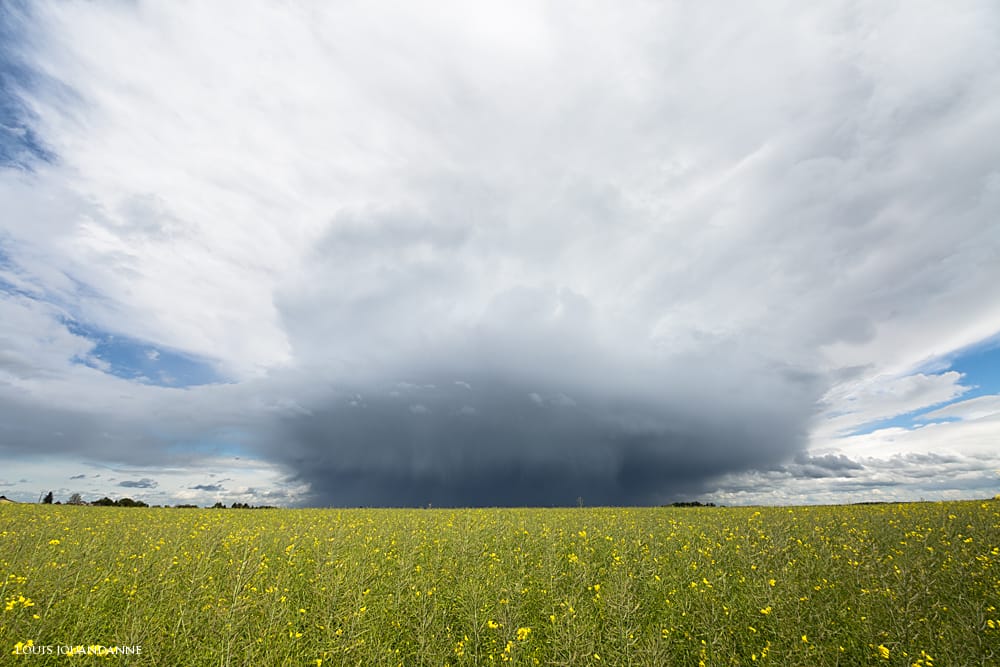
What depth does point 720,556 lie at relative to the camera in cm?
1476

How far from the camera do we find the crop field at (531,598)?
896cm

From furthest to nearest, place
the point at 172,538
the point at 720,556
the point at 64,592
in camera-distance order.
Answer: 1. the point at 172,538
2. the point at 720,556
3. the point at 64,592

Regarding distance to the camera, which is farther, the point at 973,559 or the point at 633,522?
the point at 633,522

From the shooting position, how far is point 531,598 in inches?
490

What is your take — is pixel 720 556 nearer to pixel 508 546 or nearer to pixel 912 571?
pixel 912 571

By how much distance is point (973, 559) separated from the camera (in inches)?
489

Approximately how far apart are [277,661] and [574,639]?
586 centimetres

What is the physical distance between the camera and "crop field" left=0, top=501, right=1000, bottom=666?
8.96 meters

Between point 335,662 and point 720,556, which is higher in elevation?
point 720,556

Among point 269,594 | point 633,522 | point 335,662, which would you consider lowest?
point 335,662

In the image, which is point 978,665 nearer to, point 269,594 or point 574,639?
point 574,639

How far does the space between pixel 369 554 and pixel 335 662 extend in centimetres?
739

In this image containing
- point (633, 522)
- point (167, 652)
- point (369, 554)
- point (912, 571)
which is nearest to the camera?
point (167, 652)

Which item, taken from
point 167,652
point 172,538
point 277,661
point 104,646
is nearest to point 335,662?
point 277,661
